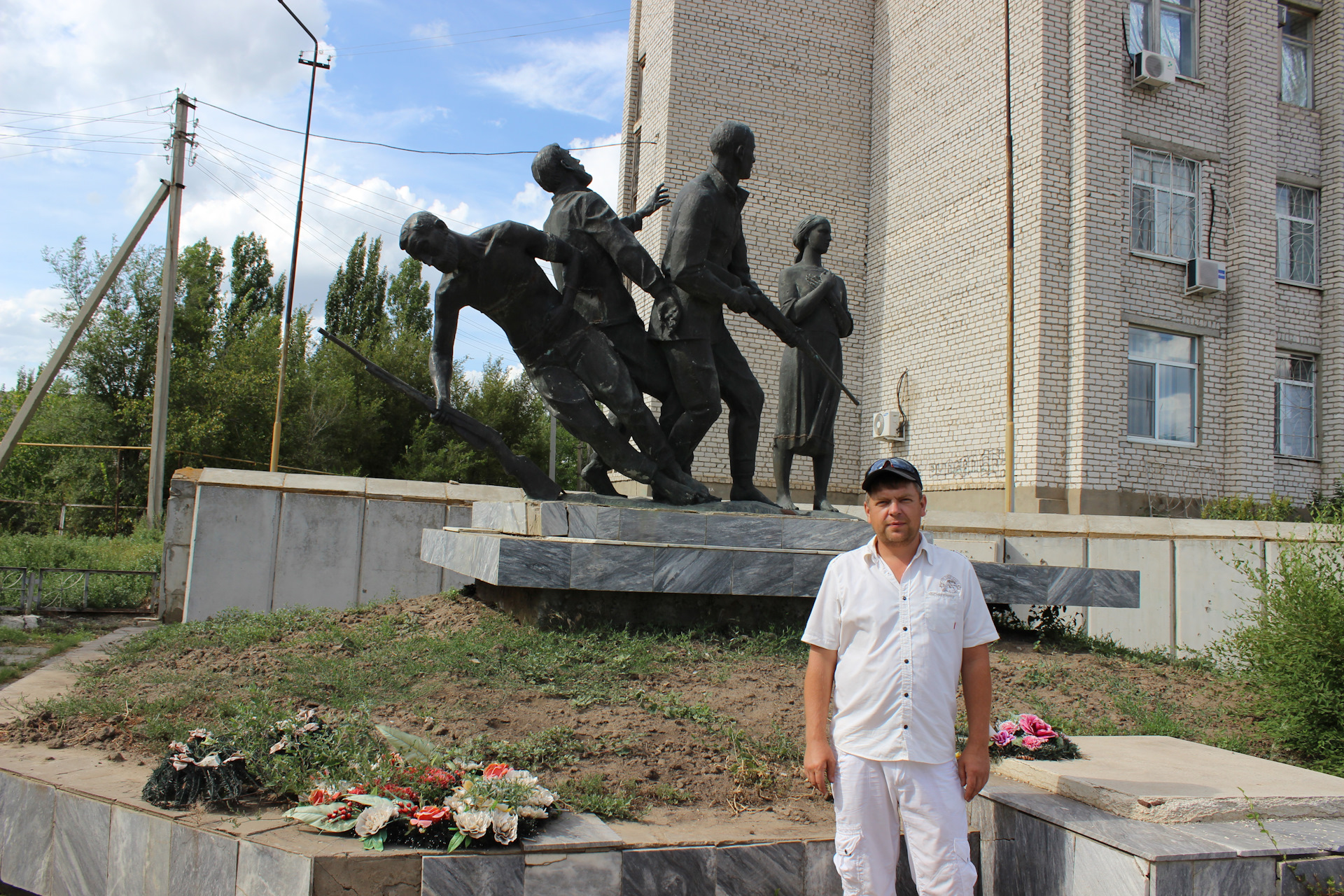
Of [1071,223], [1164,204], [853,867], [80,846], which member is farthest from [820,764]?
[1164,204]

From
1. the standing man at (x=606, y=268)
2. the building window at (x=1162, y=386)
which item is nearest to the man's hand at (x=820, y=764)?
the standing man at (x=606, y=268)

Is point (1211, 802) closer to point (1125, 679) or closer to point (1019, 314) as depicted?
point (1125, 679)

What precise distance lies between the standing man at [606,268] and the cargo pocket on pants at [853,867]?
11.9 ft

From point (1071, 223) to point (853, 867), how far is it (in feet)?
36.7

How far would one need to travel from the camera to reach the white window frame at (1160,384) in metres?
11.4

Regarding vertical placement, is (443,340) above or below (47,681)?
above

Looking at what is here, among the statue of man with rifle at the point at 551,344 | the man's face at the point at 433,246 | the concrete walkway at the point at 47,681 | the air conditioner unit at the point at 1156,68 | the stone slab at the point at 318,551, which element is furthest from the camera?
the air conditioner unit at the point at 1156,68

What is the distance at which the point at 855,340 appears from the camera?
15227mm

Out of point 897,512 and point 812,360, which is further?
point 812,360

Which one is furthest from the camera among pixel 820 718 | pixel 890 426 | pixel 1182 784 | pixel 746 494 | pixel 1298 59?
pixel 890 426

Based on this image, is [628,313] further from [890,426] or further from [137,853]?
[890,426]

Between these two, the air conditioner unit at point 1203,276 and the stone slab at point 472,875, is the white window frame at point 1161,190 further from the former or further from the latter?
the stone slab at point 472,875

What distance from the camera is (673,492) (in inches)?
209

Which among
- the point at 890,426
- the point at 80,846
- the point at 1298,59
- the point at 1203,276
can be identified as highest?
the point at 1298,59
